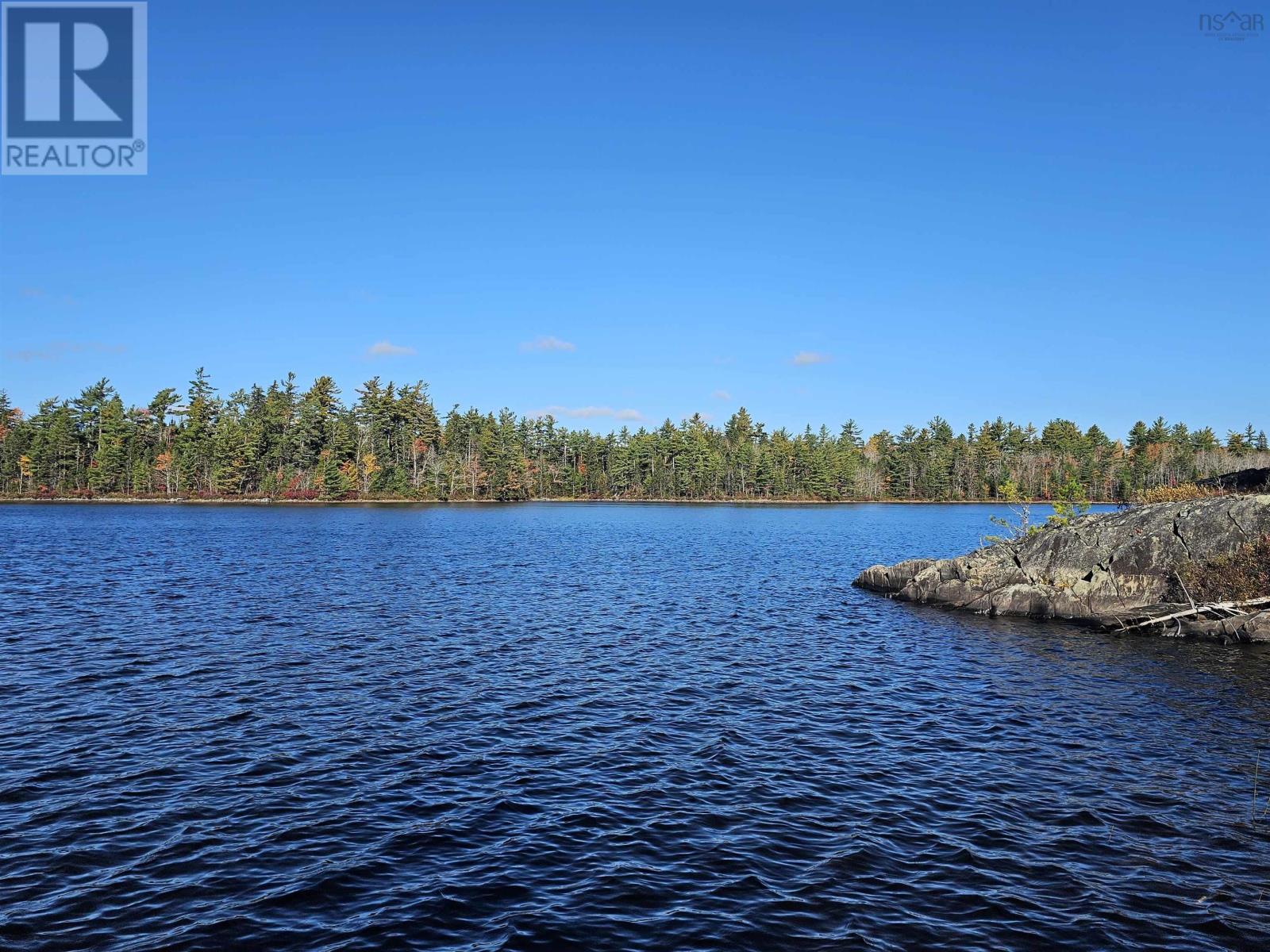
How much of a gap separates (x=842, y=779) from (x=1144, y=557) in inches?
1145

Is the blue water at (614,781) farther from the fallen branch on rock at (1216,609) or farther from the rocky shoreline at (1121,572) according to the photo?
the rocky shoreline at (1121,572)

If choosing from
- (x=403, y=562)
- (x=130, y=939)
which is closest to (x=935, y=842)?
(x=130, y=939)

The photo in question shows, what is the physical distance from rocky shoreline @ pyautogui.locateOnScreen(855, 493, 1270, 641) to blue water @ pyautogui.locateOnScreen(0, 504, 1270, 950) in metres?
2.78

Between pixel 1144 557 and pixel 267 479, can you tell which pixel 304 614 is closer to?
pixel 1144 557

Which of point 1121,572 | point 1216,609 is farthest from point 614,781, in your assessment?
point 1121,572

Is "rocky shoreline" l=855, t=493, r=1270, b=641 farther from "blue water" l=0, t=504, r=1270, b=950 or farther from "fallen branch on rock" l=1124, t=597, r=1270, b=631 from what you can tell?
"blue water" l=0, t=504, r=1270, b=950

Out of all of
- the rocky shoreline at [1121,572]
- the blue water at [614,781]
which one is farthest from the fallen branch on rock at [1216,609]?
the blue water at [614,781]

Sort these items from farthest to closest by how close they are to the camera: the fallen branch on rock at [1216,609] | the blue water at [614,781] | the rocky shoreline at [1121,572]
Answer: the rocky shoreline at [1121,572]
the fallen branch on rock at [1216,609]
the blue water at [614,781]

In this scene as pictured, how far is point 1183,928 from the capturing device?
37.9 feet

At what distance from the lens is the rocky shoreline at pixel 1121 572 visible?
113 ft

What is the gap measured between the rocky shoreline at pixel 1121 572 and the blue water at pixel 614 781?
9.11 feet

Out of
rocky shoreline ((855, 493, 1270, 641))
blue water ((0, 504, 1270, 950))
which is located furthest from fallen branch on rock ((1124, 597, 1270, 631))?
blue water ((0, 504, 1270, 950))

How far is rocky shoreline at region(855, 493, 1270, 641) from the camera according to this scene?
34.6 metres

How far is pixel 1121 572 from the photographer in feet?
126
